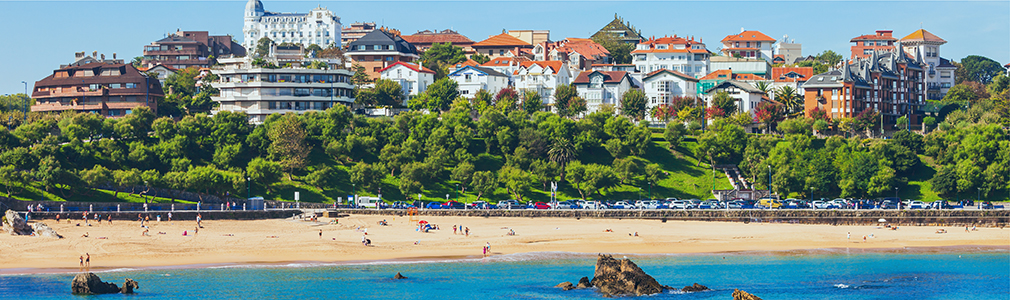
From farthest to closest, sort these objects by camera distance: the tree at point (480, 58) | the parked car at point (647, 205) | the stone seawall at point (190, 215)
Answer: the tree at point (480, 58) → the parked car at point (647, 205) → the stone seawall at point (190, 215)

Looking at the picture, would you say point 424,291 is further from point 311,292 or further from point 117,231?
point 117,231

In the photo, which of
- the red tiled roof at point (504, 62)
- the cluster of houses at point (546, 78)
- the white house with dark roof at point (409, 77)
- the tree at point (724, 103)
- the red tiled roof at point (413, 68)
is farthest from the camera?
the red tiled roof at point (504, 62)

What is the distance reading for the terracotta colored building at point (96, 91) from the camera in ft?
458

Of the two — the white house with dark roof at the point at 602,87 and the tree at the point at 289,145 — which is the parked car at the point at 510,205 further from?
the white house with dark roof at the point at 602,87

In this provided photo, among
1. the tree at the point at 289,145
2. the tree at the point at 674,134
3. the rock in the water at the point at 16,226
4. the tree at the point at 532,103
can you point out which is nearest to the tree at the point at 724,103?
the tree at the point at 674,134

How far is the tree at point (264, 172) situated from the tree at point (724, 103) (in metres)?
66.9

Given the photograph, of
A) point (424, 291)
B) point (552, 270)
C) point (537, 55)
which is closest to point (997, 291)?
point (552, 270)

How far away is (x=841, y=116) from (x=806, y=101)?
5.50m

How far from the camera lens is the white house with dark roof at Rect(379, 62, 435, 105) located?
A: 158750 millimetres

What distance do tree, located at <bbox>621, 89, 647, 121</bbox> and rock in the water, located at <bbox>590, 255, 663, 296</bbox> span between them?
91.6 metres

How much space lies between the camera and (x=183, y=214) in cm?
8444

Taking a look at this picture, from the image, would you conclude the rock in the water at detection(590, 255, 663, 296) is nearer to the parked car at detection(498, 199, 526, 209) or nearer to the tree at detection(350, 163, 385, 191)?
the parked car at detection(498, 199, 526, 209)

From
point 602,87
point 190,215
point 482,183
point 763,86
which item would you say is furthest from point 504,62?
point 190,215

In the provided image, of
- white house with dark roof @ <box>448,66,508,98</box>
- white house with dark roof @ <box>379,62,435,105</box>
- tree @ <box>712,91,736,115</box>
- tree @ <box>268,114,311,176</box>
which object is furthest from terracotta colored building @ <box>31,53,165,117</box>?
tree @ <box>712,91,736,115</box>
